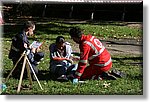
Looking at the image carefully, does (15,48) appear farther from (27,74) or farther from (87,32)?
(87,32)

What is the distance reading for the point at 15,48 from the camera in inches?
312

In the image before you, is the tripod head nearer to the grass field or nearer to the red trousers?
the grass field

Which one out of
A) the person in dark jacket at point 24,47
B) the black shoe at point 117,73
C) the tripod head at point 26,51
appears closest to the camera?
the tripod head at point 26,51

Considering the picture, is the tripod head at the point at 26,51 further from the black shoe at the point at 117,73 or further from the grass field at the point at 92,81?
the black shoe at the point at 117,73

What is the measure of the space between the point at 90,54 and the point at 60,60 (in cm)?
63

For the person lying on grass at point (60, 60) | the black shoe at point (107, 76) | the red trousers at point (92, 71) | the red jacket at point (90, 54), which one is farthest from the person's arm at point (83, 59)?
the black shoe at point (107, 76)

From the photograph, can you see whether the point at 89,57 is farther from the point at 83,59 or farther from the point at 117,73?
the point at 117,73

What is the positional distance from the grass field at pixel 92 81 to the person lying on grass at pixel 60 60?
8.1 inches

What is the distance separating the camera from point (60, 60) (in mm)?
8086

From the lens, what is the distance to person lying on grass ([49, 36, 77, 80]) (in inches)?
315

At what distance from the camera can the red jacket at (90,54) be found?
25.1 ft

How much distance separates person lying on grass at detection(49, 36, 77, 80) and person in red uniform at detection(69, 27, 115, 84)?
293 millimetres

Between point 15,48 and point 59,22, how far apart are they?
3.11 m

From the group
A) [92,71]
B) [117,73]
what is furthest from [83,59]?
[117,73]
